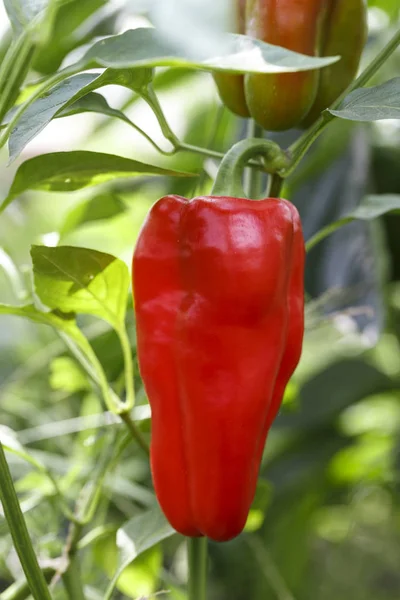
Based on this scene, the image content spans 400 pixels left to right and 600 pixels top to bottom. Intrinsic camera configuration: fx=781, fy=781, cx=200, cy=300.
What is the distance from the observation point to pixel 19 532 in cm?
44

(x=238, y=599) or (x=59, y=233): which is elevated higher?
(x=59, y=233)

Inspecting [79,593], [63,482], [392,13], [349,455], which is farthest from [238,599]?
[392,13]

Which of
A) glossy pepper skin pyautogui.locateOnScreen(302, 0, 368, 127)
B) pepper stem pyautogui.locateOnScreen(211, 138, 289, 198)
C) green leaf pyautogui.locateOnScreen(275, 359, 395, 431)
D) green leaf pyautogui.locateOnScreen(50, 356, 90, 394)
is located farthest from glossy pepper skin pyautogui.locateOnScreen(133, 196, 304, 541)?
green leaf pyautogui.locateOnScreen(275, 359, 395, 431)

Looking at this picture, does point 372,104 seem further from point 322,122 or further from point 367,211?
point 367,211

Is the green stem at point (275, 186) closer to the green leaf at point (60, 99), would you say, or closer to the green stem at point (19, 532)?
the green leaf at point (60, 99)

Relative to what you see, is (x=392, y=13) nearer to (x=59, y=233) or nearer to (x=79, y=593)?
(x=59, y=233)

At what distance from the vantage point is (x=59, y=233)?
67 cm

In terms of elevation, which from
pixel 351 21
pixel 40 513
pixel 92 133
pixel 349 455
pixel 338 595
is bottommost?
pixel 338 595

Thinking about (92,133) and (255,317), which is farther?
(92,133)

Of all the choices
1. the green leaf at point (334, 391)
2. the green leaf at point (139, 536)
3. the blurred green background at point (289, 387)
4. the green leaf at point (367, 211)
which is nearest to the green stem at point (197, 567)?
the green leaf at point (139, 536)

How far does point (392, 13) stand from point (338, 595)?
111cm

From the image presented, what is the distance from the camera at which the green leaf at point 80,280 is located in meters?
0.47

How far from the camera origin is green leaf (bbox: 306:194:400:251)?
591 millimetres

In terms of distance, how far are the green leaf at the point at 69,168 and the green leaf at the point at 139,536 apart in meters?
0.25
